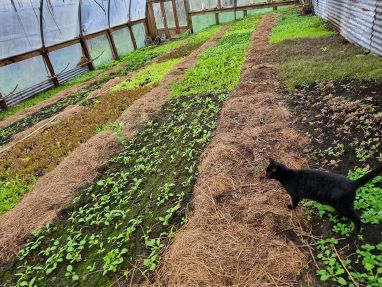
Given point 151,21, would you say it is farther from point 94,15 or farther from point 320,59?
point 320,59

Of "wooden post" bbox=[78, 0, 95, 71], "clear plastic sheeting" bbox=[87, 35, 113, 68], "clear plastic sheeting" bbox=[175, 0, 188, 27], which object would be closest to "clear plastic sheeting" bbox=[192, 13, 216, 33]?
"clear plastic sheeting" bbox=[175, 0, 188, 27]

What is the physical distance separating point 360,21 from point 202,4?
19.0 metres

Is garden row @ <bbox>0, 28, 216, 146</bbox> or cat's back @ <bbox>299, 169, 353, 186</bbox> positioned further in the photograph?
garden row @ <bbox>0, 28, 216, 146</bbox>

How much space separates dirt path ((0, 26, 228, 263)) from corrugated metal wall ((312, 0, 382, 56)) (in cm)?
690

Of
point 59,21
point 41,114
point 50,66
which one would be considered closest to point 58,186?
point 41,114

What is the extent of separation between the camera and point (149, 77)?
13898 millimetres

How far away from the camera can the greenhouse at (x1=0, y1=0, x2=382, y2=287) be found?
3490 millimetres

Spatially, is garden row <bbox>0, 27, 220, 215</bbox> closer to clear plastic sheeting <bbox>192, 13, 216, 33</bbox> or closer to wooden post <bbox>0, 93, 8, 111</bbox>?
wooden post <bbox>0, 93, 8, 111</bbox>

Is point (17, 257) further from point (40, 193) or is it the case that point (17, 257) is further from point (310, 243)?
point (310, 243)

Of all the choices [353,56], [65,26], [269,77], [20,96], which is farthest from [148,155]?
[65,26]

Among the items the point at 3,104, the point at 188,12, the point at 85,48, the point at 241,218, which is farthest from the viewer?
the point at 188,12

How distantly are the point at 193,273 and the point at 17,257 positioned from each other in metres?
3.06

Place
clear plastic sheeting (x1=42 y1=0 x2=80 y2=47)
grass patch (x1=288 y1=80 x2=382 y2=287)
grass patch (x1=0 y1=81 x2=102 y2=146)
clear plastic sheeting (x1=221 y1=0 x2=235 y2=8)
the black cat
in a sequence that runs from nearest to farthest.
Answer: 1. grass patch (x1=288 y1=80 x2=382 y2=287)
2. the black cat
3. grass patch (x1=0 y1=81 x2=102 y2=146)
4. clear plastic sheeting (x1=42 y1=0 x2=80 y2=47)
5. clear plastic sheeting (x1=221 y1=0 x2=235 y2=8)

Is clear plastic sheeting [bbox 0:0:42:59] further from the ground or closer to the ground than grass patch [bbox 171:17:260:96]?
further from the ground
